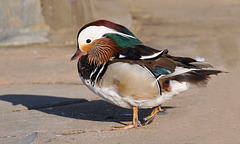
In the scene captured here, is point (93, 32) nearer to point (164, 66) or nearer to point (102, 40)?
point (102, 40)

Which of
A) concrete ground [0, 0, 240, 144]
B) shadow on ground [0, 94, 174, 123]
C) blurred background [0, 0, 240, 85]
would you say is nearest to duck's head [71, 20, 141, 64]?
concrete ground [0, 0, 240, 144]

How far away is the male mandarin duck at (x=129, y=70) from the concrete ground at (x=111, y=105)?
1.30 ft

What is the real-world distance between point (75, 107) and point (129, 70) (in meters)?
1.56

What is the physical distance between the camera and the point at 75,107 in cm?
594

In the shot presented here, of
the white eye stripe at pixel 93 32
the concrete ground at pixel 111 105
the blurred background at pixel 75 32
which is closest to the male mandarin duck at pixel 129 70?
the white eye stripe at pixel 93 32

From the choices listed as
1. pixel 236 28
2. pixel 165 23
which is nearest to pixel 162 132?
pixel 236 28

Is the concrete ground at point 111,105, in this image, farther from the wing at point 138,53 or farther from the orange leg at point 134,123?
the wing at point 138,53

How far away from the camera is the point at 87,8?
1062cm

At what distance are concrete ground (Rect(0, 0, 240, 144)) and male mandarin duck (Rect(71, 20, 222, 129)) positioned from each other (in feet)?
1.30

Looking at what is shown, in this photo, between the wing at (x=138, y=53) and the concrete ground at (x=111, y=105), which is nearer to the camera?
the wing at (x=138, y=53)

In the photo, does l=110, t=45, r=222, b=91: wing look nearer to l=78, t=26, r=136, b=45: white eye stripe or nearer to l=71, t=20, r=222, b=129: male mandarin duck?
l=71, t=20, r=222, b=129: male mandarin duck

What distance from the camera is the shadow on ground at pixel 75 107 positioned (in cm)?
549

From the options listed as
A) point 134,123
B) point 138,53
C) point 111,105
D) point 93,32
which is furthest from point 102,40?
point 111,105

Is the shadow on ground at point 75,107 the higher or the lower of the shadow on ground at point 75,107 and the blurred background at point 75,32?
the lower
